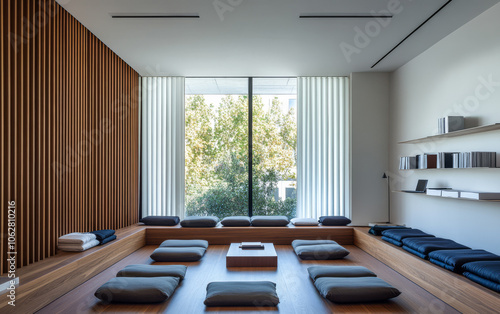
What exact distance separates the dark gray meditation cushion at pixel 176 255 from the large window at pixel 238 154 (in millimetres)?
4279

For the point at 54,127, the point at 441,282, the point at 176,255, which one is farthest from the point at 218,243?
the point at 441,282

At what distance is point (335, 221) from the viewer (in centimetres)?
520

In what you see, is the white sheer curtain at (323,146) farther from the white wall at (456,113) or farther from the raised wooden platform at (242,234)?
the white wall at (456,113)

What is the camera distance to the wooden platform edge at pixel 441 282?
2359 millimetres

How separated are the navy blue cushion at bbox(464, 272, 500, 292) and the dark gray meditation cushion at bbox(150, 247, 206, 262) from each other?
2532 millimetres

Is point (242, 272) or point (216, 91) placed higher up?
point (216, 91)

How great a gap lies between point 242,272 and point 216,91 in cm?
499

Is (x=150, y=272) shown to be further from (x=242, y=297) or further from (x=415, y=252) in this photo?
(x=415, y=252)

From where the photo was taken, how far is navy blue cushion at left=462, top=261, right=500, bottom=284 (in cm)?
239

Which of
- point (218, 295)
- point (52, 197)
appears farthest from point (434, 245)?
point (52, 197)

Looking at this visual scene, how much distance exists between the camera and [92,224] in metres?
4.11

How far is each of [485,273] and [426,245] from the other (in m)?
0.82

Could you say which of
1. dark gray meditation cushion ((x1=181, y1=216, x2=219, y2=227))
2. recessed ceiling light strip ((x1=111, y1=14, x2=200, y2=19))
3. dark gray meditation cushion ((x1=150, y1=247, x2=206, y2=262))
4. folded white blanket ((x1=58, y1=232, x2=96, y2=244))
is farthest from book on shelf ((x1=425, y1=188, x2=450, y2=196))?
folded white blanket ((x1=58, y1=232, x2=96, y2=244))

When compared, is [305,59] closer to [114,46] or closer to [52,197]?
[114,46]
